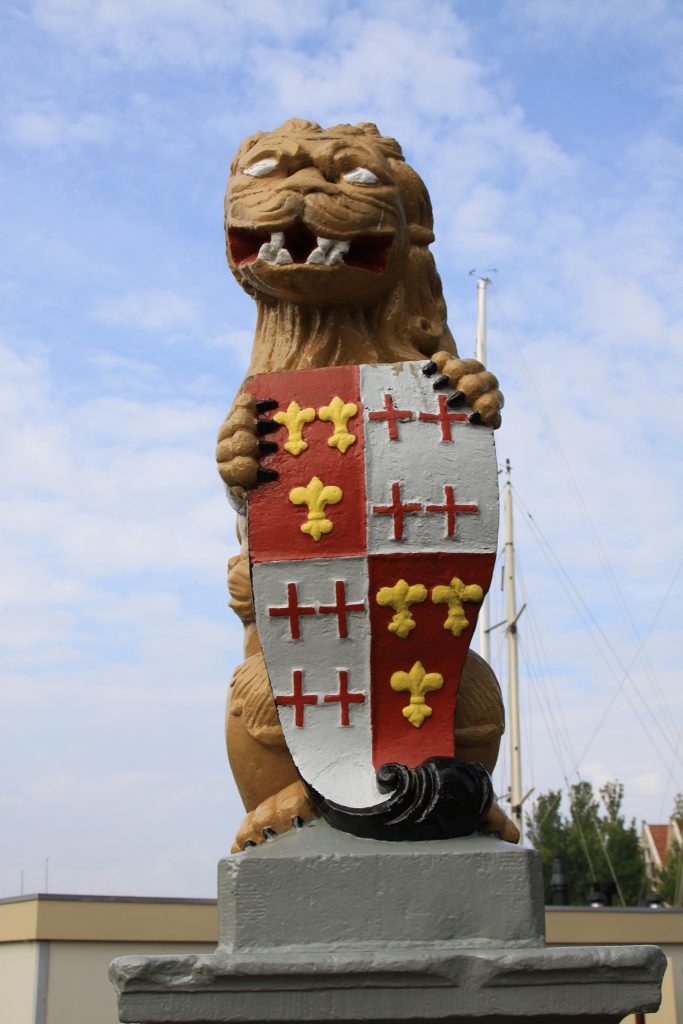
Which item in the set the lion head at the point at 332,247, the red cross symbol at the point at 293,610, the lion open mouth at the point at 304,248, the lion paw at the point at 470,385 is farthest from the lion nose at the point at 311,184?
the red cross symbol at the point at 293,610

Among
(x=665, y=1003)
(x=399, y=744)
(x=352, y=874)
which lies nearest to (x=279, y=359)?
(x=399, y=744)

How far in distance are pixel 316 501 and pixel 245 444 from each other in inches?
11.1

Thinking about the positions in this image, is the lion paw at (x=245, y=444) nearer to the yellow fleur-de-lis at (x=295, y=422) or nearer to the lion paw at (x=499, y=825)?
the yellow fleur-de-lis at (x=295, y=422)

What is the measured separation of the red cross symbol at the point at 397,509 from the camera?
3.50m

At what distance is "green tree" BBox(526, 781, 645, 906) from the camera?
25.3 meters

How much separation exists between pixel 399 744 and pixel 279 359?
1387 mm

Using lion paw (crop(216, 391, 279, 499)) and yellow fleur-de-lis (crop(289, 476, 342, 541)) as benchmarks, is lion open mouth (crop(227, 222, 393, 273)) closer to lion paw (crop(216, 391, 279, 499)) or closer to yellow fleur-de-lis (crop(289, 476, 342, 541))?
lion paw (crop(216, 391, 279, 499))

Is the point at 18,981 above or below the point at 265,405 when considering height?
below

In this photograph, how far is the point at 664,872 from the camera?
2717 centimetres

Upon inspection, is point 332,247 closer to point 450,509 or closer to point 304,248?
point 304,248

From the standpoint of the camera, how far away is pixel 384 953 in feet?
10.3

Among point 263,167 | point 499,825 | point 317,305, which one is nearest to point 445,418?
point 317,305

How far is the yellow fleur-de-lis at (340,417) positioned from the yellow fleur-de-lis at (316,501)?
0.42 ft

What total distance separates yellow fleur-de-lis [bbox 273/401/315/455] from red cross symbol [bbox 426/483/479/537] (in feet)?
1.45
